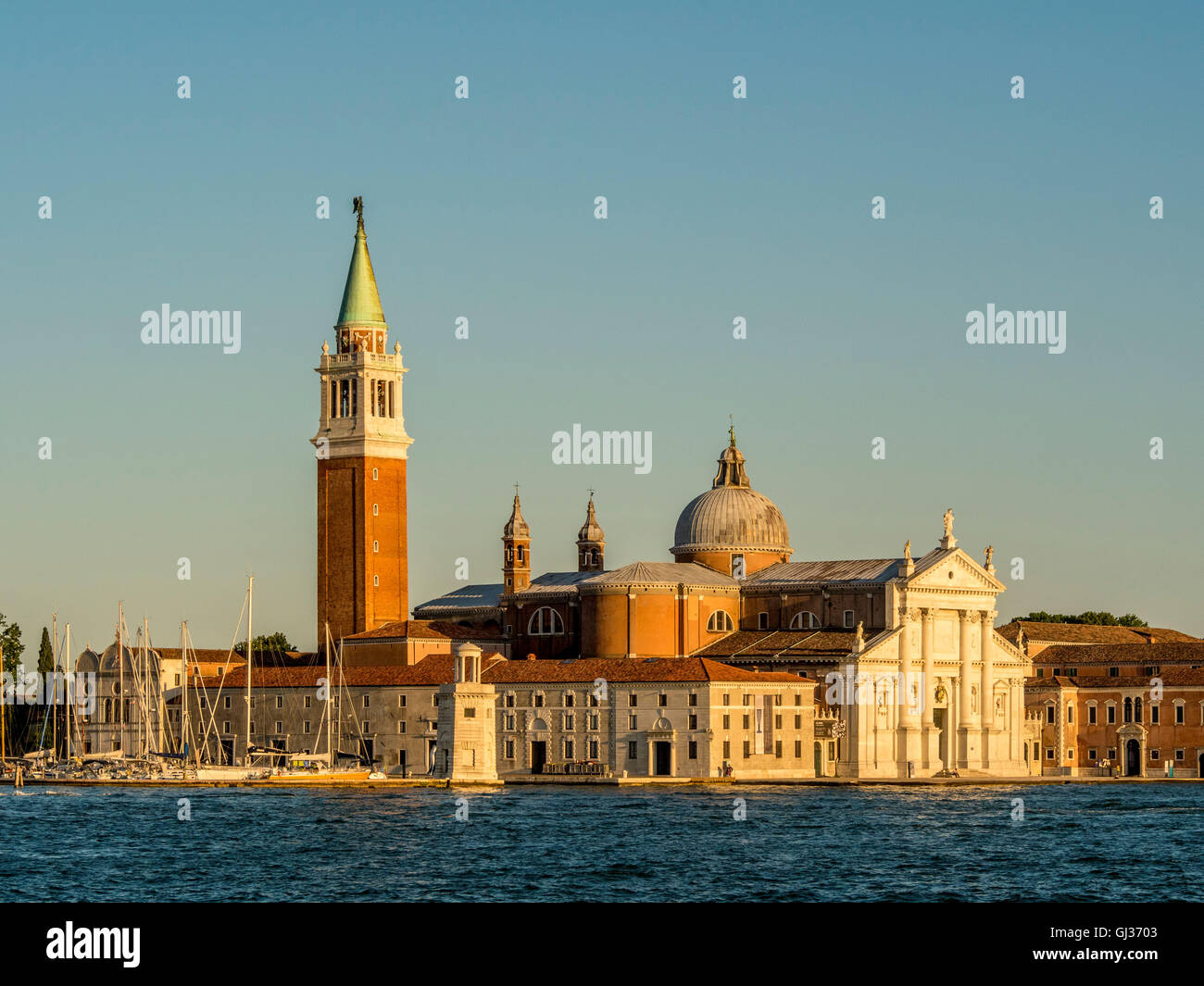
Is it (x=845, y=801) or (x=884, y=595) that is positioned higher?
(x=884, y=595)

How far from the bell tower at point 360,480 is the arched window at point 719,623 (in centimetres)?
1319

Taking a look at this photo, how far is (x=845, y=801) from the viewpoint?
202ft

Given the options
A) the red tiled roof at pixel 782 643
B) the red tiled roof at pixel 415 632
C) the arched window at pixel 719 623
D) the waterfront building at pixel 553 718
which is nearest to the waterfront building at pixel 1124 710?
the red tiled roof at pixel 782 643

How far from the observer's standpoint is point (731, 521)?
85.2 metres

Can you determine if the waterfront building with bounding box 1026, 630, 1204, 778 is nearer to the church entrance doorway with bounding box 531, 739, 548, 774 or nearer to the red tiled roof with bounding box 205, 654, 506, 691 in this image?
the church entrance doorway with bounding box 531, 739, 548, 774

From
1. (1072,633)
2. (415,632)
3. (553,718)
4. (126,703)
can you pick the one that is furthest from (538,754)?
(1072,633)

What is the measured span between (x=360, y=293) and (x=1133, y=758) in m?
37.9

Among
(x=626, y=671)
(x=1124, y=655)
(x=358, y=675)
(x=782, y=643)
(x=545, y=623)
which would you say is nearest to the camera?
(x=626, y=671)

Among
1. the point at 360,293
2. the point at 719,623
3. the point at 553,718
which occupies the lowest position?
the point at 553,718

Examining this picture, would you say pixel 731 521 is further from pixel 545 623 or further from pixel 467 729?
pixel 467 729

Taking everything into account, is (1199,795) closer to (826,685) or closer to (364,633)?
(826,685)
